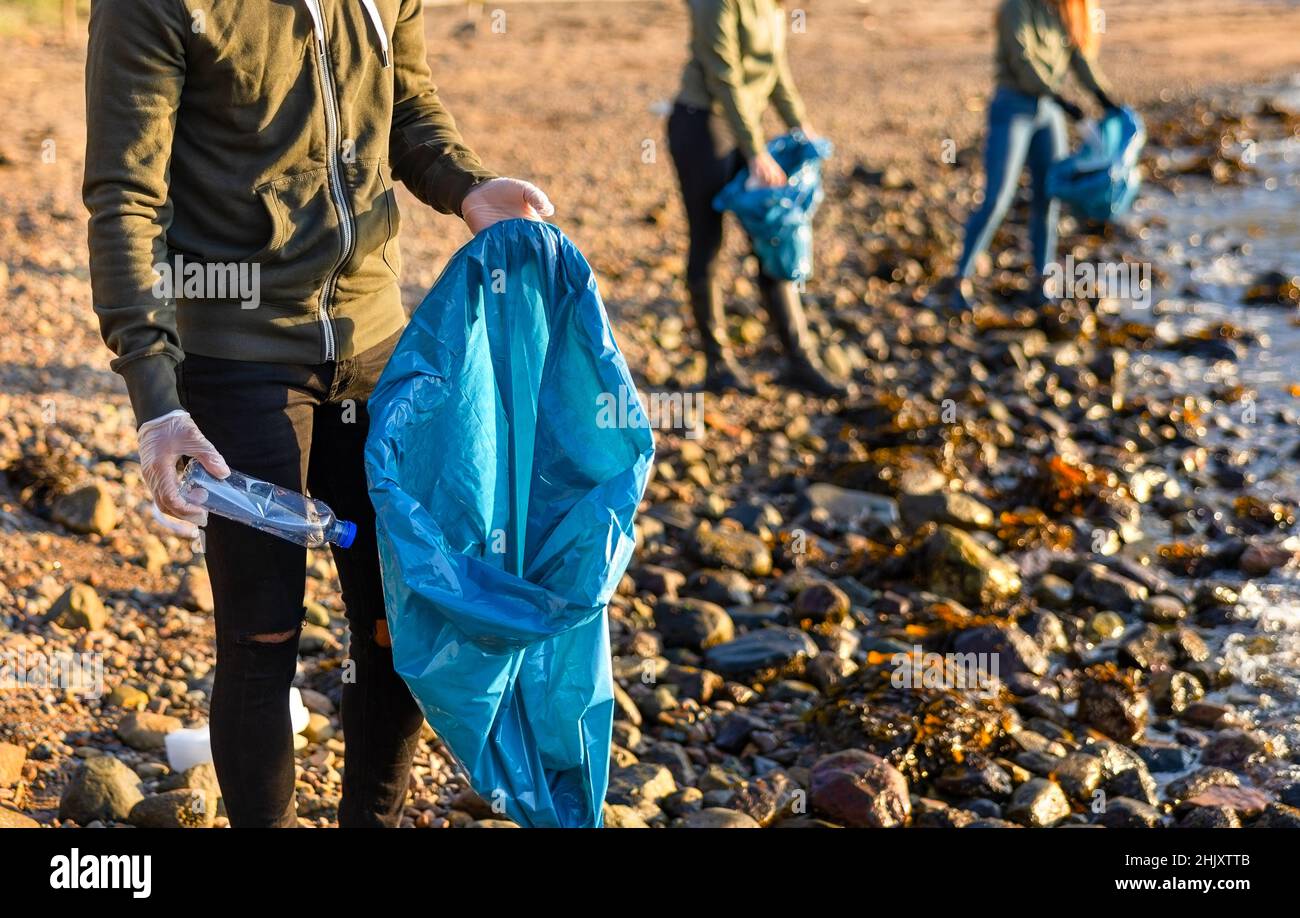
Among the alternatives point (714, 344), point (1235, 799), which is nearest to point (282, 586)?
point (1235, 799)

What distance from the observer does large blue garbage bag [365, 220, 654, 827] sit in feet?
8.39

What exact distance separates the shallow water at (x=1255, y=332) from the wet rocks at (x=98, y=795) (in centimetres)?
315

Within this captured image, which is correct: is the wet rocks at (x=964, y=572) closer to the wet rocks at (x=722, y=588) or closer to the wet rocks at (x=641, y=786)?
the wet rocks at (x=722, y=588)

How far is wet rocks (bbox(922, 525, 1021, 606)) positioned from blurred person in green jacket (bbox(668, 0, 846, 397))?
1.87m

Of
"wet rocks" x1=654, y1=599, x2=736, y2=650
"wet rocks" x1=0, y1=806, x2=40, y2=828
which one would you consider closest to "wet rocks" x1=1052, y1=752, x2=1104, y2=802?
"wet rocks" x1=654, y1=599, x2=736, y2=650

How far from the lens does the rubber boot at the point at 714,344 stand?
697 centimetres

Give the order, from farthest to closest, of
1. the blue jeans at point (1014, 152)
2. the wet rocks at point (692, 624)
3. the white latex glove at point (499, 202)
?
the blue jeans at point (1014, 152)
the wet rocks at point (692, 624)
the white latex glove at point (499, 202)

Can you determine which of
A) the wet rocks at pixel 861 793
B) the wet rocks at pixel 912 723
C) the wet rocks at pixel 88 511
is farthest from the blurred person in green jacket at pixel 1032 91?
the wet rocks at pixel 88 511

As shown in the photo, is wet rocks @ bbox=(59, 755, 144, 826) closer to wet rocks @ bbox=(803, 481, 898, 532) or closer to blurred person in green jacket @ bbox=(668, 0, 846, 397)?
wet rocks @ bbox=(803, 481, 898, 532)

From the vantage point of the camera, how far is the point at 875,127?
14.9m

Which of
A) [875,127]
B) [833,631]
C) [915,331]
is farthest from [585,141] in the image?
[833,631]

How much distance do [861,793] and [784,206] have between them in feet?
10.6

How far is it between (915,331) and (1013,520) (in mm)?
2765

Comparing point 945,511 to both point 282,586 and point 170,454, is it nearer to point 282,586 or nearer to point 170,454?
point 282,586
